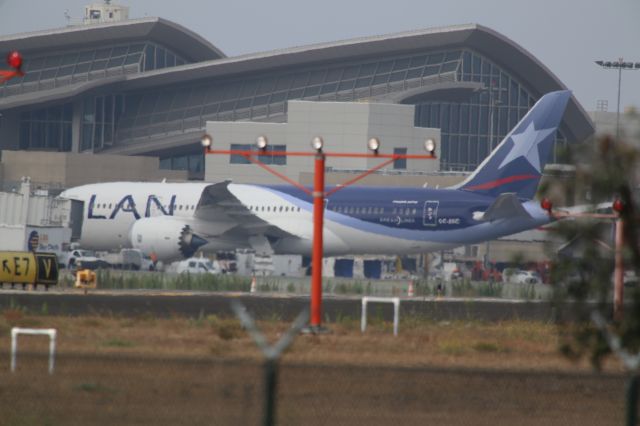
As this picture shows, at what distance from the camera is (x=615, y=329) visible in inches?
555

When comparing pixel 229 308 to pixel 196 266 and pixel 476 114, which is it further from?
pixel 476 114

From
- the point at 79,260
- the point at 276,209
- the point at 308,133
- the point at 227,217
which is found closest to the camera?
the point at 227,217

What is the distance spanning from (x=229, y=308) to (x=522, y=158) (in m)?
25.7

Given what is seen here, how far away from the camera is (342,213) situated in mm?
59719

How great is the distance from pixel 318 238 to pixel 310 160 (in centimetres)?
6888

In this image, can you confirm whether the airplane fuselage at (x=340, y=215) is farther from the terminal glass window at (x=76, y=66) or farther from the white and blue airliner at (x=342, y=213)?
the terminal glass window at (x=76, y=66)

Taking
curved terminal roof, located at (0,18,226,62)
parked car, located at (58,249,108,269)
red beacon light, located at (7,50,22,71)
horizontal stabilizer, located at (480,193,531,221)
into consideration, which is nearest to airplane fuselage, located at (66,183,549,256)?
horizontal stabilizer, located at (480,193,531,221)

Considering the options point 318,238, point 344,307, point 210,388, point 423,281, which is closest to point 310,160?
point 423,281

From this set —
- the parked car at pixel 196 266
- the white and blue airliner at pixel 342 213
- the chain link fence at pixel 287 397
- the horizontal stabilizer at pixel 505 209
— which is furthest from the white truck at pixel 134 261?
the chain link fence at pixel 287 397

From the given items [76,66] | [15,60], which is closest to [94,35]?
[76,66]

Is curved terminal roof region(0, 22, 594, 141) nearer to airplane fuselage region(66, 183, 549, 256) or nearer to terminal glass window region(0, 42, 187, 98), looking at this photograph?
terminal glass window region(0, 42, 187, 98)

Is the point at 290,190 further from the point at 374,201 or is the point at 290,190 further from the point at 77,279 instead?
the point at 77,279

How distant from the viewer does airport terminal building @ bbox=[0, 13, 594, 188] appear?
118 metres

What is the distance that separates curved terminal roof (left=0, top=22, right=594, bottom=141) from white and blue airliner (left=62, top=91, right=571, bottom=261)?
→ 54147mm
